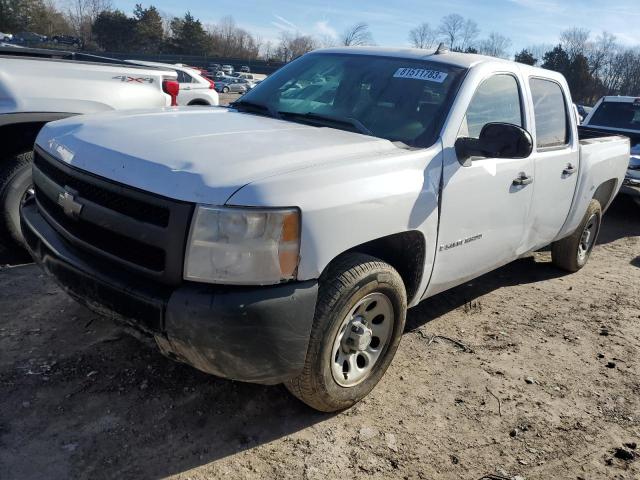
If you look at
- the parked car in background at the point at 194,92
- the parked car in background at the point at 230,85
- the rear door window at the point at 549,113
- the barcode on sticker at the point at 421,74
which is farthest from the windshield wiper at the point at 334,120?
the parked car in background at the point at 230,85

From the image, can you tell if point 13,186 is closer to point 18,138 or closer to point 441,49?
point 18,138

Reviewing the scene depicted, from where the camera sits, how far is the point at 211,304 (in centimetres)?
221

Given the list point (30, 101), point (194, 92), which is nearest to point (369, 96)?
point (30, 101)

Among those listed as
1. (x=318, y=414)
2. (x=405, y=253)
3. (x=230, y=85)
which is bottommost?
(x=230, y=85)

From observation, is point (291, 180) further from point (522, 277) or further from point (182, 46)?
point (182, 46)

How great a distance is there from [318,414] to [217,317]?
3.57 feet

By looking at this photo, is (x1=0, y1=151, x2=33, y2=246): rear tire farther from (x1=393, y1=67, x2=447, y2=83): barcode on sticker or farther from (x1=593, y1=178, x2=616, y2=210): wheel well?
(x1=593, y1=178, x2=616, y2=210): wheel well

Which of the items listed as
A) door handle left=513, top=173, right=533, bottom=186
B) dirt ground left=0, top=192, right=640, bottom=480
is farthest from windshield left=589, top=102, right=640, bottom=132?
door handle left=513, top=173, right=533, bottom=186

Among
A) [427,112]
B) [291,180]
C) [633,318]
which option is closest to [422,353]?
[427,112]

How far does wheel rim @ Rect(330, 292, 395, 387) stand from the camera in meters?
2.82

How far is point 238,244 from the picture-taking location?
2227mm

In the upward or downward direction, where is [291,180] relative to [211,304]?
upward

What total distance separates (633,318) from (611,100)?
23.1 ft

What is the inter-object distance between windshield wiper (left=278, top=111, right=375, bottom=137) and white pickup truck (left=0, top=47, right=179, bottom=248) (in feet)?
6.19
